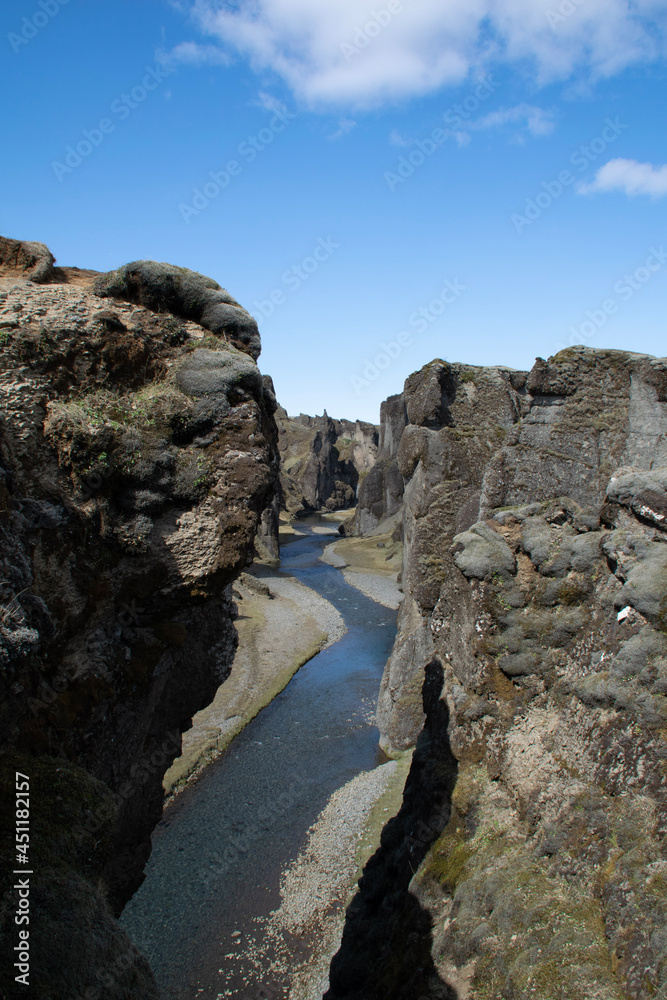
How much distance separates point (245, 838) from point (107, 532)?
34.8ft

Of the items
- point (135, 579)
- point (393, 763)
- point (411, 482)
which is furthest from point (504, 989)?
point (411, 482)

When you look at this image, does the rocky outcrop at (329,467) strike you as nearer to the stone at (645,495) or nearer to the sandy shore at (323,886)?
the sandy shore at (323,886)

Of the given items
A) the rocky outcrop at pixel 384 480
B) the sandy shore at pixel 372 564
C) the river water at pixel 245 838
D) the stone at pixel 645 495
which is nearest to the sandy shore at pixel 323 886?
the river water at pixel 245 838

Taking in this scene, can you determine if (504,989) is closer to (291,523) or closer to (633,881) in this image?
(633,881)

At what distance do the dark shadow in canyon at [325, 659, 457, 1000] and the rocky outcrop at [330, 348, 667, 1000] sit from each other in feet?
0.18

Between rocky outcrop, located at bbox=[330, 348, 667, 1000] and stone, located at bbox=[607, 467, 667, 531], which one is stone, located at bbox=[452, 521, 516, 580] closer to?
rocky outcrop, located at bbox=[330, 348, 667, 1000]

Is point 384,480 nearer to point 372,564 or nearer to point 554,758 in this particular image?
point 372,564

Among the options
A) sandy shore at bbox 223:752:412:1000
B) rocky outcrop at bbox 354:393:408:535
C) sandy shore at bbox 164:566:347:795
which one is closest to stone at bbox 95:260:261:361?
sandy shore at bbox 223:752:412:1000

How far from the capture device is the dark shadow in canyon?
652 cm

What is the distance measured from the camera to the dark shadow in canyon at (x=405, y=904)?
21.4 feet

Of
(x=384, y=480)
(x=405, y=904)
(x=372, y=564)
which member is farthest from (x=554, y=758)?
(x=384, y=480)

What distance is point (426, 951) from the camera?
21.0 feet

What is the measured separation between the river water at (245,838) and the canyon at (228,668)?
306cm

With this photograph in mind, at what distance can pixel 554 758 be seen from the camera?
6.46m
